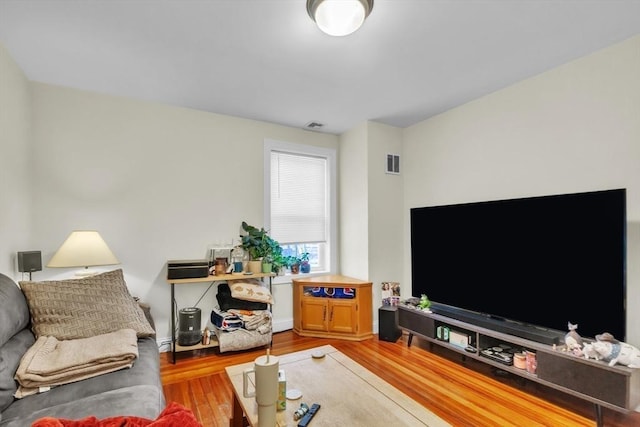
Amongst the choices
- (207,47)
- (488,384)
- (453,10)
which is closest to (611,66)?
(453,10)

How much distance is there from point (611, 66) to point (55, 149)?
14.6 ft

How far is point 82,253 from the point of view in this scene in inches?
96.4

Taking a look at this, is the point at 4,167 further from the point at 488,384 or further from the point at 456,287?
the point at 488,384

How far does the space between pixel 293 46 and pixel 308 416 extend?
2.22m

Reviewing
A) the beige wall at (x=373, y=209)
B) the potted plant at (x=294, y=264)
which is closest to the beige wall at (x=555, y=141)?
the beige wall at (x=373, y=209)

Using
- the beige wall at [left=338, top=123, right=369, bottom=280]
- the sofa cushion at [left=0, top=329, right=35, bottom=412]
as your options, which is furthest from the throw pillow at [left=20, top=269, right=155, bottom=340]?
the beige wall at [left=338, top=123, right=369, bottom=280]

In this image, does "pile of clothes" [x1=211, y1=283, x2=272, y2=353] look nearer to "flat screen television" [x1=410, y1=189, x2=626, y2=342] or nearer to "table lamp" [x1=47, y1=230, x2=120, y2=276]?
"table lamp" [x1=47, y1=230, x2=120, y2=276]

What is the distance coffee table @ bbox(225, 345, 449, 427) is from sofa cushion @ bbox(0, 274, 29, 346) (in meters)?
1.11

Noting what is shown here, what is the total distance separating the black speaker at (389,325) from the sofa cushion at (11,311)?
2.90m

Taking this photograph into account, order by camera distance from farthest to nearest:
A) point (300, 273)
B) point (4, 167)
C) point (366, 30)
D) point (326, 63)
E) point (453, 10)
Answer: point (300, 273), point (326, 63), point (4, 167), point (366, 30), point (453, 10)

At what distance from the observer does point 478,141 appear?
10.2 ft

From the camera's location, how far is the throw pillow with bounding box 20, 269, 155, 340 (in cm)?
187

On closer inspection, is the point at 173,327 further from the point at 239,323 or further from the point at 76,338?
the point at 76,338

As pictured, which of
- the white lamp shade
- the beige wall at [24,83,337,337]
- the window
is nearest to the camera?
the white lamp shade
